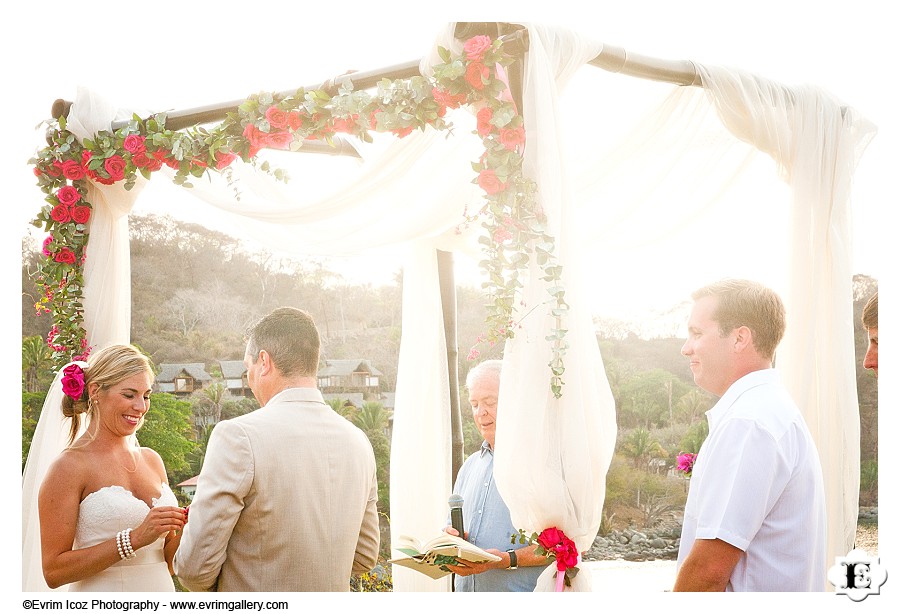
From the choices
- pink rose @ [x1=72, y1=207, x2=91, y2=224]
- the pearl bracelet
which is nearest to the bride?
the pearl bracelet

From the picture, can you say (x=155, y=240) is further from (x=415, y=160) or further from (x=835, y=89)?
(x=835, y=89)

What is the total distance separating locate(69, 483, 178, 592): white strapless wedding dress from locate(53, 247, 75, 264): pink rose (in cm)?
132

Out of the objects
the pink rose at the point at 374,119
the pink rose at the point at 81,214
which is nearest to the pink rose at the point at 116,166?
the pink rose at the point at 81,214

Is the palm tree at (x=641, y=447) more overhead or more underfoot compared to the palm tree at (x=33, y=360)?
more underfoot

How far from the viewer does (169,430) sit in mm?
5184

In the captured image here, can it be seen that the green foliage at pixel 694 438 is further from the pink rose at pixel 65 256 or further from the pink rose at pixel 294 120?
the pink rose at pixel 65 256

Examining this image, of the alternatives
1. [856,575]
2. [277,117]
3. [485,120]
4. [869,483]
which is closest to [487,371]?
[485,120]

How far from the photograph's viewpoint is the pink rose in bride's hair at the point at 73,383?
11.7ft

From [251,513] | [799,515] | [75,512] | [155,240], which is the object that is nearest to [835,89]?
[799,515]

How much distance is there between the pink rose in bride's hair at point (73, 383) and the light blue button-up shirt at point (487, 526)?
171 centimetres

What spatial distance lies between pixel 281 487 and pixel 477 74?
5.39 ft

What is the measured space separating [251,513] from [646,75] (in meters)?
2.33

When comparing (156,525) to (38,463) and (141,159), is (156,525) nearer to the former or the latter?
(38,463)

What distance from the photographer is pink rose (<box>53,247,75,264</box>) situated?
4078 millimetres
